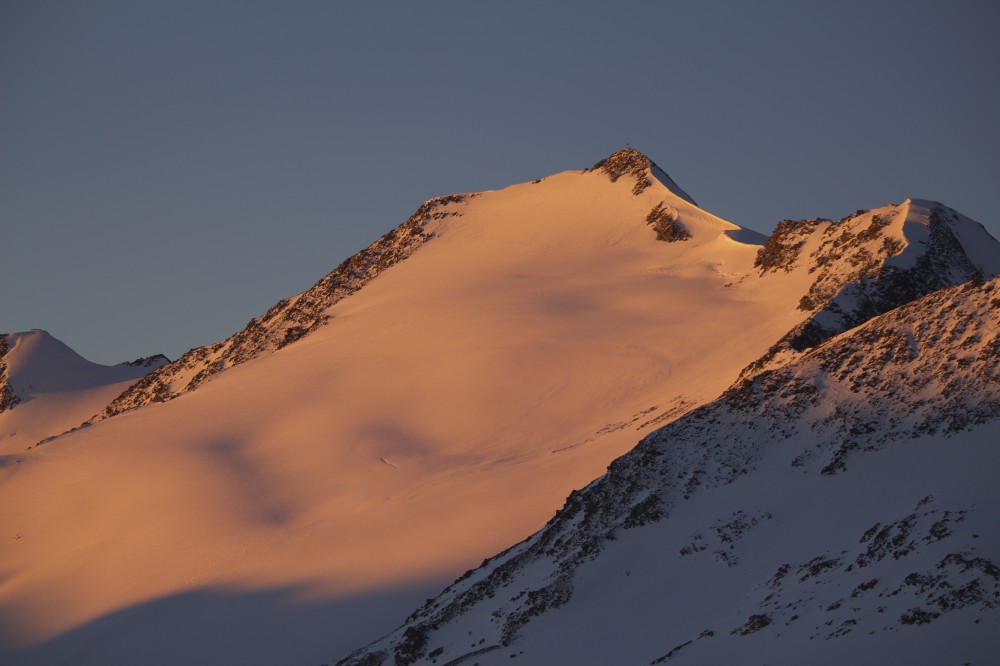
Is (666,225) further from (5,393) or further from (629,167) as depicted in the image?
(5,393)

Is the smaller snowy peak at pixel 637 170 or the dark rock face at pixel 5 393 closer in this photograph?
the smaller snowy peak at pixel 637 170

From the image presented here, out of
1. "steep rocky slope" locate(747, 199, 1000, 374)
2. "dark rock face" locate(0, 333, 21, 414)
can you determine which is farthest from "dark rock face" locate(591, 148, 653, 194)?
"dark rock face" locate(0, 333, 21, 414)

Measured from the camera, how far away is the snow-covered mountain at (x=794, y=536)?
23.5 metres

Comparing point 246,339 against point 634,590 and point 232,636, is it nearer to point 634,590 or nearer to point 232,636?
point 232,636

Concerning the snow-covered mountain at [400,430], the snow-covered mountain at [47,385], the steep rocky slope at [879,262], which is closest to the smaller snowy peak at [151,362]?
the snow-covered mountain at [47,385]

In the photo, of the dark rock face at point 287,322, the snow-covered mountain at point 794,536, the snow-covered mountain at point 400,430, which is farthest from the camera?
the dark rock face at point 287,322

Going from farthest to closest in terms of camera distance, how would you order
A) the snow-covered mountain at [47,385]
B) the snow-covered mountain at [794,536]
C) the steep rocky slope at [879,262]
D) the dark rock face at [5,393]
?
the dark rock face at [5,393] < the snow-covered mountain at [47,385] < the steep rocky slope at [879,262] < the snow-covered mountain at [794,536]

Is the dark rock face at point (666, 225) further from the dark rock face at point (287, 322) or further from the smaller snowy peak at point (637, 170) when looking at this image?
the dark rock face at point (287, 322)

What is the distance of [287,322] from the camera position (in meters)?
90.9

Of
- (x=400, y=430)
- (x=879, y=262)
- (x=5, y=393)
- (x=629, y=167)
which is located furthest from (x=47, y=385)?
(x=879, y=262)

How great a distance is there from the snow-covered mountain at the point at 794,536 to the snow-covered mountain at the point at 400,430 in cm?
973

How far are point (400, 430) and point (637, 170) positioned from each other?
42026 mm

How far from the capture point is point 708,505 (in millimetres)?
33219

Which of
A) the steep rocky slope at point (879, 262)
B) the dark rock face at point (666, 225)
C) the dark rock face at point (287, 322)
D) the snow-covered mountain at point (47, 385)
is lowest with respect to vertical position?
the steep rocky slope at point (879, 262)
